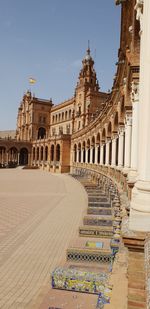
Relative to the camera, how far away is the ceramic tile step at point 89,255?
25.1 ft

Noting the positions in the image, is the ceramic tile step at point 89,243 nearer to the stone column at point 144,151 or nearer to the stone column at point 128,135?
the stone column at point 144,151

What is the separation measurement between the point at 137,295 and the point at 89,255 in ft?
14.4

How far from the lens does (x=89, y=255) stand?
768 cm

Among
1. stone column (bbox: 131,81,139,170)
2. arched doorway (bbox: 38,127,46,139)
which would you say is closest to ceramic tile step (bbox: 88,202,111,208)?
stone column (bbox: 131,81,139,170)

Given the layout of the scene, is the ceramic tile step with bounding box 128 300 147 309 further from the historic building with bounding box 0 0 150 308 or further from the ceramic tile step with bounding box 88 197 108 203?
the ceramic tile step with bounding box 88 197 108 203

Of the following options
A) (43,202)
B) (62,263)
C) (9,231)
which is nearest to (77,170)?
(43,202)

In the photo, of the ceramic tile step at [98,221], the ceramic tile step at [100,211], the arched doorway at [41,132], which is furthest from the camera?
the arched doorway at [41,132]

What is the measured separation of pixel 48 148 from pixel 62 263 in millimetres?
52116

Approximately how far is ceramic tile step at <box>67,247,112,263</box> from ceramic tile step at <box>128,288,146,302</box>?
4.19 m

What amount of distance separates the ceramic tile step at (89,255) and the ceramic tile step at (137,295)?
4.19 m

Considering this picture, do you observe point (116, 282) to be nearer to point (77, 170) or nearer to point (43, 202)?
point (43, 202)

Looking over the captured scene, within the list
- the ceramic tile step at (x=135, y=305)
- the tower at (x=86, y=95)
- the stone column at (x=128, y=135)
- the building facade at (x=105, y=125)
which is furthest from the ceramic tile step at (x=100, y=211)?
the tower at (x=86, y=95)

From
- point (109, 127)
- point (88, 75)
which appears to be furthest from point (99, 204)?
point (88, 75)

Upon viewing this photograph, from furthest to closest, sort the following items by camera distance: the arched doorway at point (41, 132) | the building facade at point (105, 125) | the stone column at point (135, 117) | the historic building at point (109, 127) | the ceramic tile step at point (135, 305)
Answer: the arched doorway at point (41, 132) → the stone column at point (135, 117) → the building facade at point (105, 125) → the historic building at point (109, 127) → the ceramic tile step at point (135, 305)
